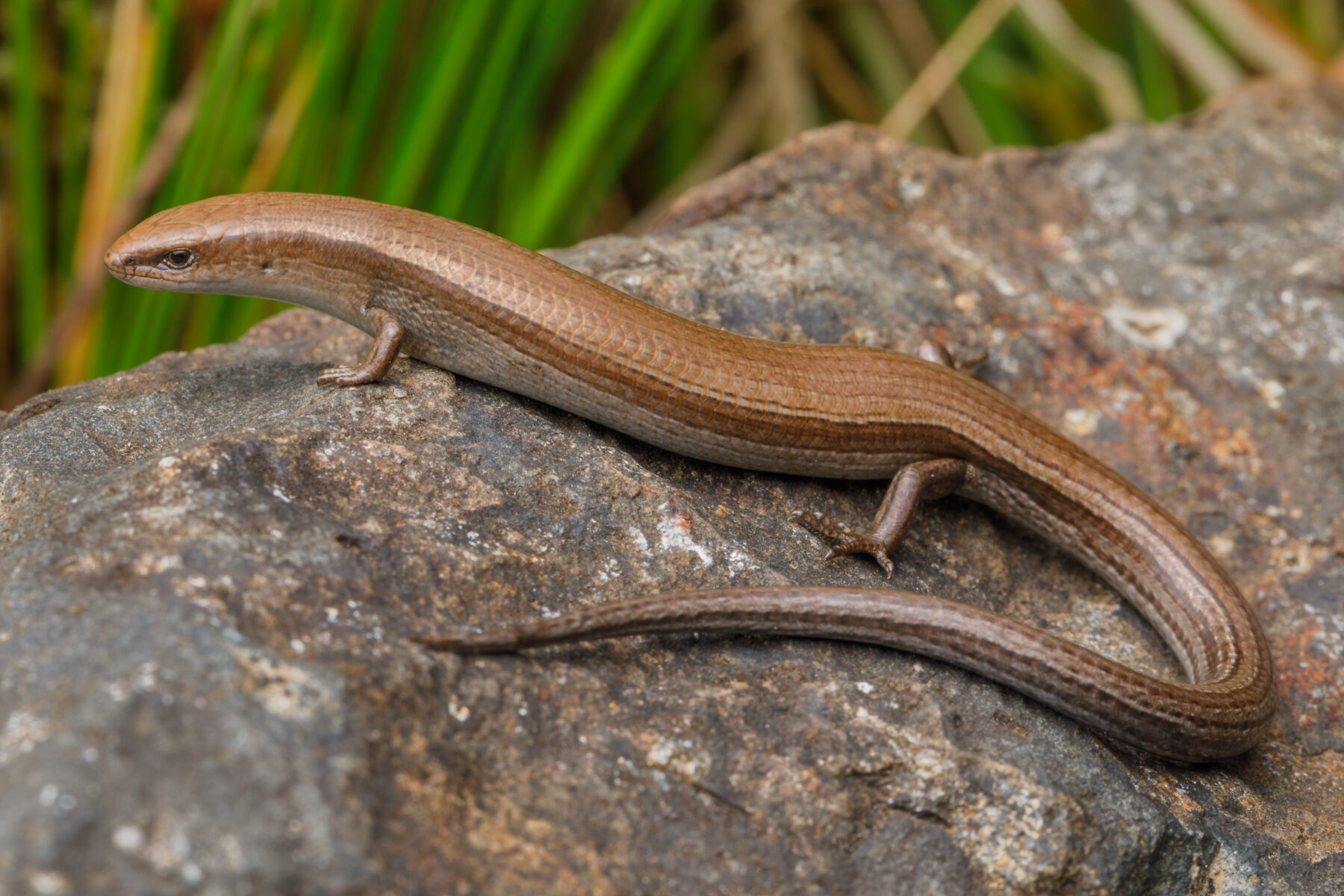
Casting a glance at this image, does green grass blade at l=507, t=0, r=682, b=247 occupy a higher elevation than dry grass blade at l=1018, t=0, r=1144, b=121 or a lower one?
lower

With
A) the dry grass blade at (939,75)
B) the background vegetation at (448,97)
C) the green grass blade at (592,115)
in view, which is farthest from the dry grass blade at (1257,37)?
the green grass blade at (592,115)

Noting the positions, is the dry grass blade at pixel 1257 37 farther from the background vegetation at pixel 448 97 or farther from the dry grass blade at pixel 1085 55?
the dry grass blade at pixel 1085 55

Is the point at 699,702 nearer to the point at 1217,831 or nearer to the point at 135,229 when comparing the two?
the point at 1217,831

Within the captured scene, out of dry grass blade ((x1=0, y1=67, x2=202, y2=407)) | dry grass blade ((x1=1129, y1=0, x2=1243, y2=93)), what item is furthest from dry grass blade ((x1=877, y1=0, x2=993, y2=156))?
dry grass blade ((x1=0, y1=67, x2=202, y2=407))

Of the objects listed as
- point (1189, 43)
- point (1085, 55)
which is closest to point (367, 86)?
point (1085, 55)

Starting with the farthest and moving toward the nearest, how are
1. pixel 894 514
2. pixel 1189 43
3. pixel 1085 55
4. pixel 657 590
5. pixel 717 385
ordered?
pixel 1085 55 < pixel 1189 43 < pixel 894 514 < pixel 717 385 < pixel 657 590

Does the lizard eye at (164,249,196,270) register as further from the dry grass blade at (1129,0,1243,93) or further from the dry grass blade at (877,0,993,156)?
the dry grass blade at (1129,0,1243,93)

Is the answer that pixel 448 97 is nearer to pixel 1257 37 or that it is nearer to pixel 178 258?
pixel 178 258

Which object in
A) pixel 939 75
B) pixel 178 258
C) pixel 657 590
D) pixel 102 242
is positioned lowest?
pixel 102 242
